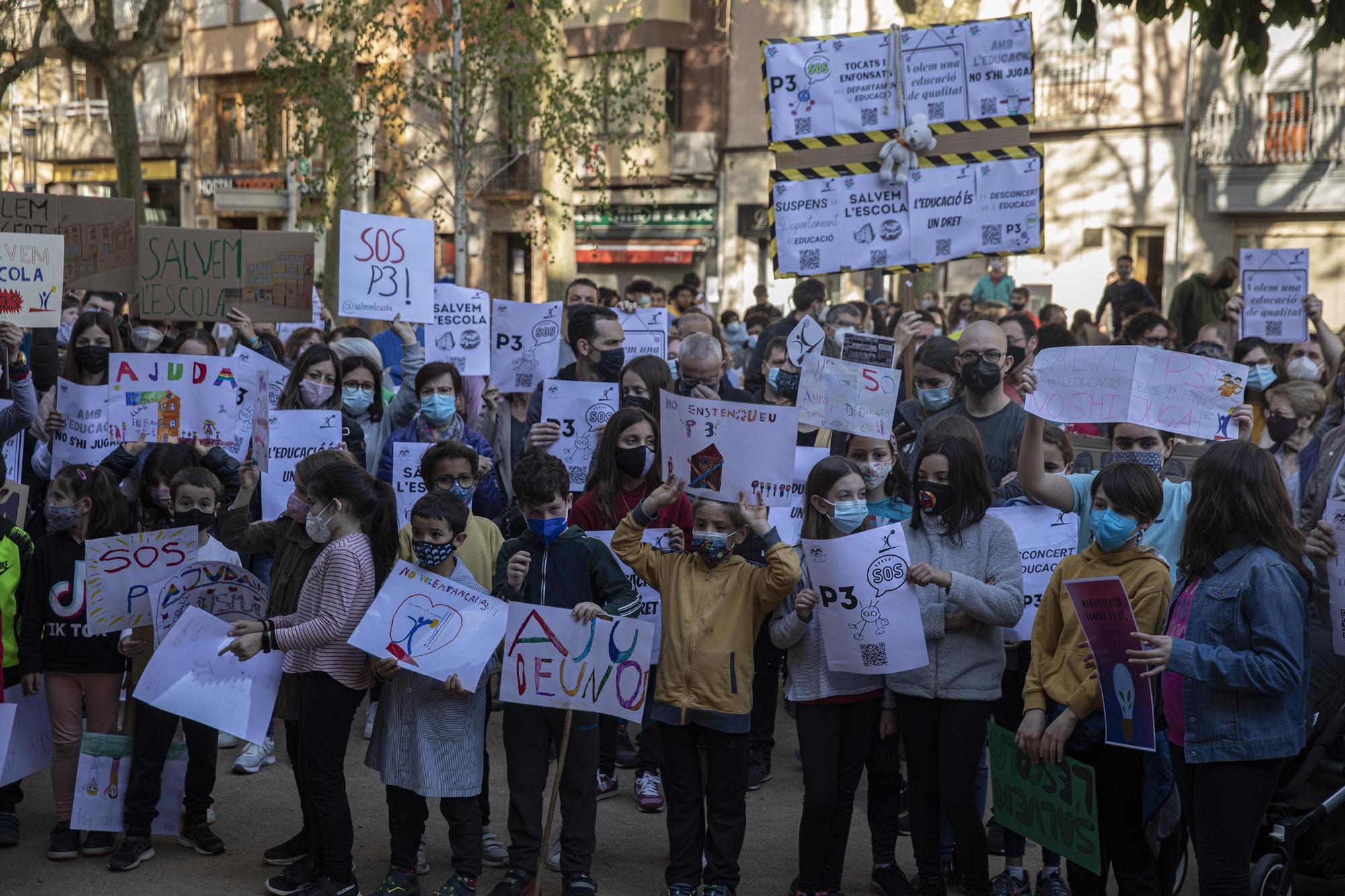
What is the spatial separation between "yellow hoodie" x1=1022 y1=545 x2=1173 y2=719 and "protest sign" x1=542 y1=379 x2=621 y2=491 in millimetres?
2779

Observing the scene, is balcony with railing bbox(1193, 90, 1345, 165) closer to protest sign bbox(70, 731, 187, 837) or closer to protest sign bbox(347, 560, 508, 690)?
protest sign bbox(347, 560, 508, 690)

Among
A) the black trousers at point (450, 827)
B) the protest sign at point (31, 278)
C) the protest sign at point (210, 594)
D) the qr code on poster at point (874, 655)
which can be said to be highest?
the protest sign at point (31, 278)

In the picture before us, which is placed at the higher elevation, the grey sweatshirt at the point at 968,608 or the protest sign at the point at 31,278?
the protest sign at the point at 31,278

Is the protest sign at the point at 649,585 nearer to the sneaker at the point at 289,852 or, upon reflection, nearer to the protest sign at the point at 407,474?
the protest sign at the point at 407,474

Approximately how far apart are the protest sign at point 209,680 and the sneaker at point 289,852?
0.55 meters

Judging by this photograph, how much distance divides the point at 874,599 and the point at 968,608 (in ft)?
1.08

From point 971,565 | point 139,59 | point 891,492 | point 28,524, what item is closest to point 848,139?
point 891,492

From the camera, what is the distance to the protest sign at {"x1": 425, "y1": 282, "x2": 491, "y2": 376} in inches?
341

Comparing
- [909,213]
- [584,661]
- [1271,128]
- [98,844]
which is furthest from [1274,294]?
[1271,128]

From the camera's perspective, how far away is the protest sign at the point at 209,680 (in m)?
5.43

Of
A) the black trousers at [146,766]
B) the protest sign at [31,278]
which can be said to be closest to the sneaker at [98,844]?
the black trousers at [146,766]

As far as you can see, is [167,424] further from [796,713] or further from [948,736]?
[948,736]

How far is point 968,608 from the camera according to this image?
5082 millimetres

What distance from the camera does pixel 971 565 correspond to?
5.22 metres
